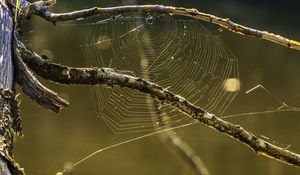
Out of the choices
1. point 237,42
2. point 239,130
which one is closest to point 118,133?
point 237,42

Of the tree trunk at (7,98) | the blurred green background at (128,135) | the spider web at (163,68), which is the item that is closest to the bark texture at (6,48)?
the tree trunk at (7,98)

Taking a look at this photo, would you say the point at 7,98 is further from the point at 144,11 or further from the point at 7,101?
the point at 144,11

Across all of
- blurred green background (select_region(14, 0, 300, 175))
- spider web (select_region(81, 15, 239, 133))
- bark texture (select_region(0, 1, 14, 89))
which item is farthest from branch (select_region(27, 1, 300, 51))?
blurred green background (select_region(14, 0, 300, 175))

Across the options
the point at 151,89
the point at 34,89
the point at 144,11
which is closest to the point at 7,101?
the point at 34,89

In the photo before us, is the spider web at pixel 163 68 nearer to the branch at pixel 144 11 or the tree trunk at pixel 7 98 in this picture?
the branch at pixel 144 11

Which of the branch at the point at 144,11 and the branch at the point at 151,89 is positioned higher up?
the branch at the point at 144,11
